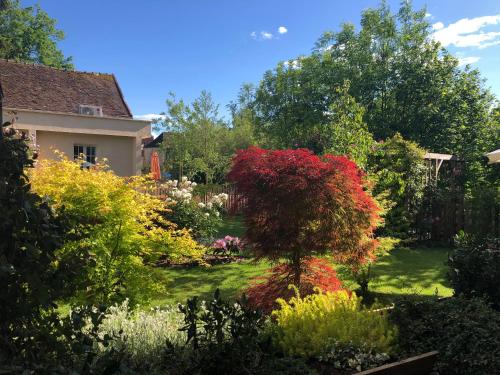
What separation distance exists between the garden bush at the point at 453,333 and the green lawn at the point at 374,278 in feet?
7.43

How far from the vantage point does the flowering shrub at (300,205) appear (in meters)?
5.12

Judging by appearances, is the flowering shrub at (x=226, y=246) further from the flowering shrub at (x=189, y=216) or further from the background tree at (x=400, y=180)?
the background tree at (x=400, y=180)

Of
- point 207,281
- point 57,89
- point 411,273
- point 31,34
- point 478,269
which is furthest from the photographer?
point 31,34

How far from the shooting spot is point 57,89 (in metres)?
20.9

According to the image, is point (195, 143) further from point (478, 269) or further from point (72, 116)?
point (478, 269)

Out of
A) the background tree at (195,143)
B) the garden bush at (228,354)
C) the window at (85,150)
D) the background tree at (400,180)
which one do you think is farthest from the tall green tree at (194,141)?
the garden bush at (228,354)

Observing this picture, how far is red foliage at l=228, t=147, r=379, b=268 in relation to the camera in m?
5.12

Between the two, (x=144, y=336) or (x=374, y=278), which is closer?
(x=144, y=336)

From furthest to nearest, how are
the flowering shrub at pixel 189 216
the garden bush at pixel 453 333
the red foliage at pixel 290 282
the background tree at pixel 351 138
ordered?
the flowering shrub at pixel 189 216 < the background tree at pixel 351 138 < the red foliage at pixel 290 282 < the garden bush at pixel 453 333

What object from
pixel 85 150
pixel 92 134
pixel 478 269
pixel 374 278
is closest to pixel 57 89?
pixel 92 134

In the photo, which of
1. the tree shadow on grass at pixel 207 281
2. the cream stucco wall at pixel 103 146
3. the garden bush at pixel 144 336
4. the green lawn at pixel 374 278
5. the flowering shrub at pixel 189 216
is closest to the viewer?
the garden bush at pixel 144 336

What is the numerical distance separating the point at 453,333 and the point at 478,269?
171 centimetres

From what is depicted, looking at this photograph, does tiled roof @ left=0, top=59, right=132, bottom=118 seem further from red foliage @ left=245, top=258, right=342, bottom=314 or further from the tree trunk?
the tree trunk

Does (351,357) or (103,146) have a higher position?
(103,146)
